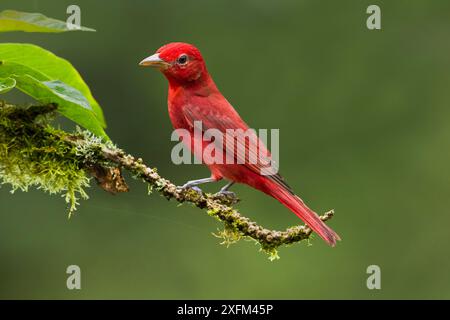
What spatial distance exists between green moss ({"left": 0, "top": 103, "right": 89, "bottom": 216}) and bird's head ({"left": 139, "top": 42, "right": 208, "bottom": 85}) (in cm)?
60

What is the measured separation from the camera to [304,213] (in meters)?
2.48

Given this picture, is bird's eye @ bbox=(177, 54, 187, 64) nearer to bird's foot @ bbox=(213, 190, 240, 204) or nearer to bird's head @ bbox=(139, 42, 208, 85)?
bird's head @ bbox=(139, 42, 208, 85)

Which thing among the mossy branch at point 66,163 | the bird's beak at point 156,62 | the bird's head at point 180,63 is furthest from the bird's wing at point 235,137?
the mossy branch at point 66,163

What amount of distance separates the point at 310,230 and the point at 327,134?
4.79 meters

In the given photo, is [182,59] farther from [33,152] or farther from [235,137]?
[33,152]

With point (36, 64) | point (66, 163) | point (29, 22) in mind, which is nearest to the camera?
point (29, 22)

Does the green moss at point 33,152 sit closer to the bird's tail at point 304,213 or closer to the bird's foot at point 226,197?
the bird's foot at point 226,197

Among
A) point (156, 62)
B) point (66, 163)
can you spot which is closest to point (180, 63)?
point (156, 62)

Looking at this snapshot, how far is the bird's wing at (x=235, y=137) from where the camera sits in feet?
8.91

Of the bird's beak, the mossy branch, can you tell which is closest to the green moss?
the mossy branch

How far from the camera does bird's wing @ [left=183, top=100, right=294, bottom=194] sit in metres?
2.72

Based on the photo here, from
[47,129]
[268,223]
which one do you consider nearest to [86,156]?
[47,129]

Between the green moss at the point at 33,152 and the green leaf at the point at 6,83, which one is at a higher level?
Answer: the green leaf at the point at 6,83

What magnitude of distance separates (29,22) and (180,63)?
0.93 meters
